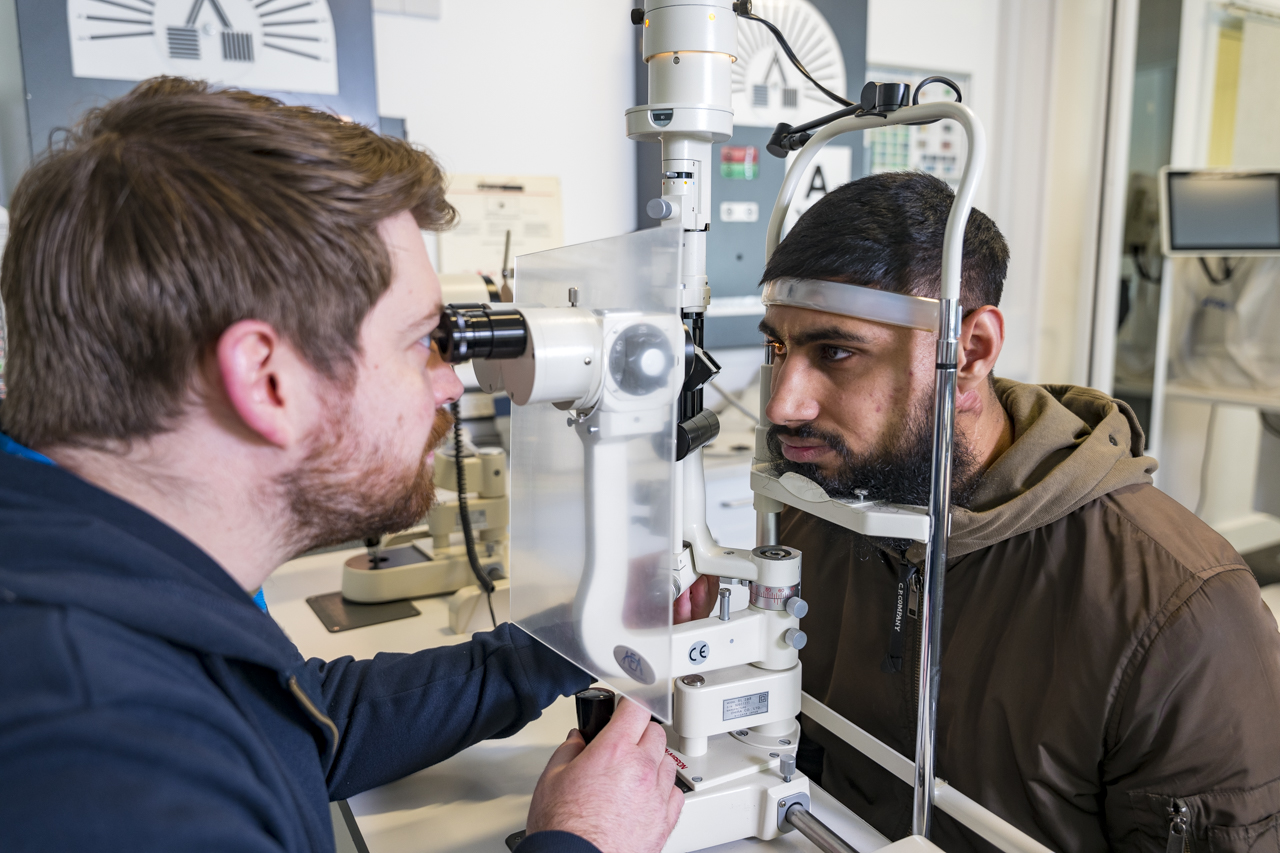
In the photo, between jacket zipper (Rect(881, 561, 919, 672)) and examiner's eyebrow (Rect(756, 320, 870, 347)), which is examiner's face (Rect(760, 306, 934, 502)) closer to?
examiner's eyebrow (Rect(756, 320, 870, 347))

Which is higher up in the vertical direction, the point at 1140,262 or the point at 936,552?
the point at 1140,262

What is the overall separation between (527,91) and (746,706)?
2.17 metres

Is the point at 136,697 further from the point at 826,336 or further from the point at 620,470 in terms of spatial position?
the point at 826,336

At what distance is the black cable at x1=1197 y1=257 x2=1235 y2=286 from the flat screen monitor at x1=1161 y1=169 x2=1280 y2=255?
24cm

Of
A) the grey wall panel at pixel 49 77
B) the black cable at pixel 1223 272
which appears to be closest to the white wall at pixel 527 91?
the grey wall panel at pixel 49 77

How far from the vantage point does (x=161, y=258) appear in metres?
0.67

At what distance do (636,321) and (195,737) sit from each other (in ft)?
1.51

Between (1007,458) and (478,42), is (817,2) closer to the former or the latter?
(478,42)

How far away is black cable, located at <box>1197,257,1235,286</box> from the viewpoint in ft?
10.9

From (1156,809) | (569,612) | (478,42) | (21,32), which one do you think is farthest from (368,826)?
(478,42)

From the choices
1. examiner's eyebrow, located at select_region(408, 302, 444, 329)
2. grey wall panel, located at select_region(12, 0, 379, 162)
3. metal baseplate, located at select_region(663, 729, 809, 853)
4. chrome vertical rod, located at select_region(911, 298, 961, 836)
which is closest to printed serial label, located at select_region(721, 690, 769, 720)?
metal baseplate, located at select_region(663, 729, 809, 853)

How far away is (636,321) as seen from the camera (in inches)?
29.9

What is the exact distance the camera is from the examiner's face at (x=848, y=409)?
1.09 meters

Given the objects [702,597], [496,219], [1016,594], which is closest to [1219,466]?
[496,219]
